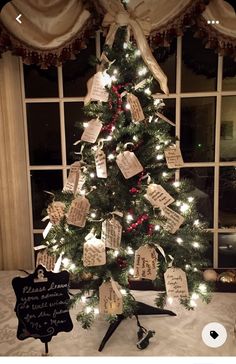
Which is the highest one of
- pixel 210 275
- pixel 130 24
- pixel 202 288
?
pixel 130 24

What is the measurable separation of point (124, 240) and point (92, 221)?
185 millimetres

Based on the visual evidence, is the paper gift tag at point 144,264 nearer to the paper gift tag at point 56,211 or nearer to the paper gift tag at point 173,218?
the paper gift tag at point 173,218

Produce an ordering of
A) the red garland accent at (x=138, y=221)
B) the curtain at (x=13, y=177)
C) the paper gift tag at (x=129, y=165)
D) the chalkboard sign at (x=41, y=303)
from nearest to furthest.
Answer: the chalkboard sign at (x=41, y=303) → the paper gift tag at (x=129, y=165) → the red garland accent at (x=138, y=221) → the curtain at (x=13, y=177)

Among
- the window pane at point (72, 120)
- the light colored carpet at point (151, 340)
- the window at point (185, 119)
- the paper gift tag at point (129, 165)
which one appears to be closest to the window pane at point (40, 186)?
the window at point (185, 119)

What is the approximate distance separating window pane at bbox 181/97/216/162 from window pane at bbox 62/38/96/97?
68cm

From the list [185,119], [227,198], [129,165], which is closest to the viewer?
[129,165]

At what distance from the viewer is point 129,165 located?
1487mm

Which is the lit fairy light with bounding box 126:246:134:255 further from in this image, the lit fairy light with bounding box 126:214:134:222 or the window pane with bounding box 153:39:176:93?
the window pane with bounding box 153:39:176:93

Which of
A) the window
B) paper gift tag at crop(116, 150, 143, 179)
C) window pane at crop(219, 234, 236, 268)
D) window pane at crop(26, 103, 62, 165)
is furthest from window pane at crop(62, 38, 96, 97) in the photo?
window pane at crop(219, 234, 236, 268)

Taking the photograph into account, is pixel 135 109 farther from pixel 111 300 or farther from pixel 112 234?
pixel 111 300

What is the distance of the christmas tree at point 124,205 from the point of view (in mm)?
1525

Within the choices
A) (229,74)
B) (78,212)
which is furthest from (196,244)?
(229,74)

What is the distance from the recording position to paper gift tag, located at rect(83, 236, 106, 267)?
150 cm

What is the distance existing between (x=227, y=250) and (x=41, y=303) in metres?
1.75
